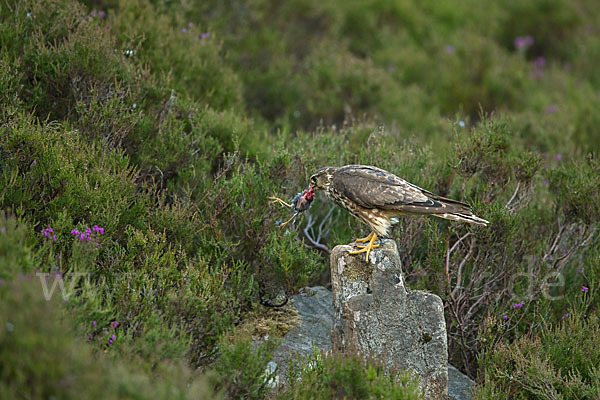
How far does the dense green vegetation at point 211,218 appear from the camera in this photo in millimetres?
3912

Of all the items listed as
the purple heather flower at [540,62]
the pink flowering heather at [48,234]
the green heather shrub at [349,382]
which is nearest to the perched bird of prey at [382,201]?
the green heather shrub at [349,382]

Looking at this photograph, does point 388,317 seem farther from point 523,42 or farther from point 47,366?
point 523,42

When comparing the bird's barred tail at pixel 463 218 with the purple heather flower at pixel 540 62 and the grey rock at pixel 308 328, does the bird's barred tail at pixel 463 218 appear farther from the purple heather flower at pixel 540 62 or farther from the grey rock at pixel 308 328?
the purple heather flower at pixel 540 62

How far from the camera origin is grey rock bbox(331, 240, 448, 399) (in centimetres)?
454

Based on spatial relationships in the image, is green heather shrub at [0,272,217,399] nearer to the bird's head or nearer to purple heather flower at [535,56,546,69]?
the bird's head

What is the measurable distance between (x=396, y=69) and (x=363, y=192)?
25.4 ft

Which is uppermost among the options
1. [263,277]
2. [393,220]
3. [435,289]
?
[393,220]

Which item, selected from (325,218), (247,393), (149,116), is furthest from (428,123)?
(247,393)

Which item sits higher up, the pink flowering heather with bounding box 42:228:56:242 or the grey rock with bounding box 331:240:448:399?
the grey rock with bounding box 331:240:448:399

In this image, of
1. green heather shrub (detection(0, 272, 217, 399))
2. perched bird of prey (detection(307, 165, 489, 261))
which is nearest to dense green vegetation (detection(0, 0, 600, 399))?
green heather shrub (detection(0, 272, 217, 399))

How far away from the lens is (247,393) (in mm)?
4141

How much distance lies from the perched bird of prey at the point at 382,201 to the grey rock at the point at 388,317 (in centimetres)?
15

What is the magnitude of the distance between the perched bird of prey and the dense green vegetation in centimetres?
96

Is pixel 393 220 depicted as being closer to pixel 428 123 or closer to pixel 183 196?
pixel 183 196
